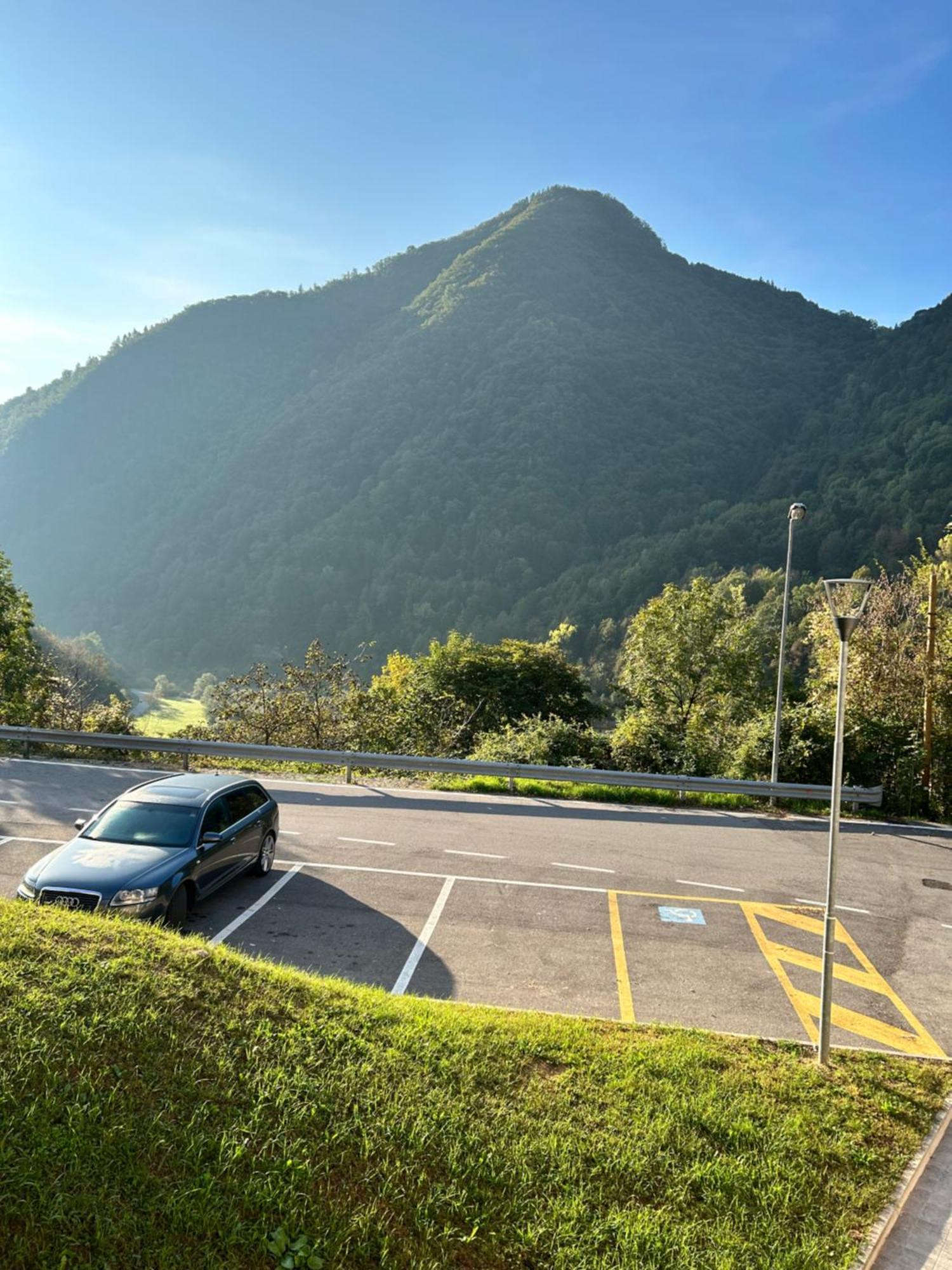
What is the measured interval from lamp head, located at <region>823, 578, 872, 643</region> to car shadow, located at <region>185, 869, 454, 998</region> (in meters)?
5.12

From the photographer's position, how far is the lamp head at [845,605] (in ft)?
21.1

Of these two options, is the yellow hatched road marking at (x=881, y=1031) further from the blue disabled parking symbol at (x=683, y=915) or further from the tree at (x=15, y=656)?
the tree at (x=15, y=656)

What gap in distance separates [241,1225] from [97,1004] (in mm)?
1787

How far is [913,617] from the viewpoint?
22.5 metres

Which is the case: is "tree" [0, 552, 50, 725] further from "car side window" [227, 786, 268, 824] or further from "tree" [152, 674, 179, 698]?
"tree" [152, 674, 179, 698]

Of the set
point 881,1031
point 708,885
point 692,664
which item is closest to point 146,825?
point 708,885

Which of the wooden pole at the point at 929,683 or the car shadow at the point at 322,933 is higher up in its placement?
the wooden pole at the point at 929,683

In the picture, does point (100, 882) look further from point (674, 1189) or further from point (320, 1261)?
point (674, 1189)

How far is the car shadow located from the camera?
8.35 meters

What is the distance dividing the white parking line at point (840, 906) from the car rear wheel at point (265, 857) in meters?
7.62

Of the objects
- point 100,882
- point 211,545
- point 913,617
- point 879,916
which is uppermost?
point 211,545

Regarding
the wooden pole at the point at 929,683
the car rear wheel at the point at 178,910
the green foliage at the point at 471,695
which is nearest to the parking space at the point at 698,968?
the car rear wheel at the point at 178,910

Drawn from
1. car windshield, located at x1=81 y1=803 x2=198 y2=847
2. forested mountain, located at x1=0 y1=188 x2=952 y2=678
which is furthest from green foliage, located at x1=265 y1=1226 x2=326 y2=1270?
forested mountain, located at x1=0 y1=188 x2=952 y2=678

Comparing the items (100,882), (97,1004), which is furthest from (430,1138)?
(100,882)
